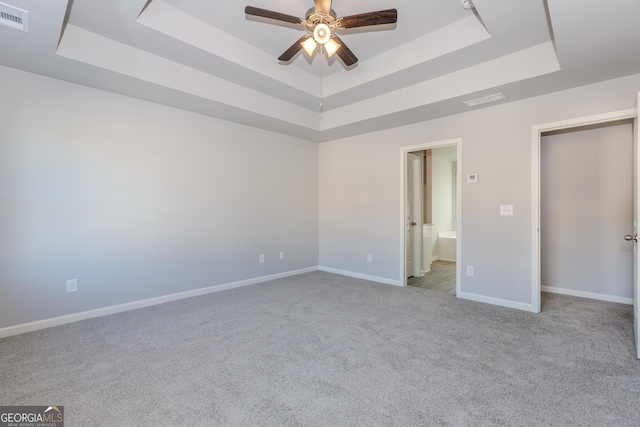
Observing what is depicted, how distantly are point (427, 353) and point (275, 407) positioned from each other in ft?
4.20

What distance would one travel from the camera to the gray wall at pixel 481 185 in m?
3.20

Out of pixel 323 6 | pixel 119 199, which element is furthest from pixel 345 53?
pixel 119 199

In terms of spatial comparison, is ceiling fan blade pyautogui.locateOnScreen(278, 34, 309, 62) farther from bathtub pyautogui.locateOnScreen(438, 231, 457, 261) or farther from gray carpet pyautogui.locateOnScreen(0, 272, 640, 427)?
bathtub pyautogui.locateOnScreen(438, 231, 457, 261)

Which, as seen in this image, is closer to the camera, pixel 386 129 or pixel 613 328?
pixel 613 328

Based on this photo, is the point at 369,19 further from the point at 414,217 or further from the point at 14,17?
the point at 414,217

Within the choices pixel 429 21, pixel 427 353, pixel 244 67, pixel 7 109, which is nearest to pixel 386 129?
pixel 429 21

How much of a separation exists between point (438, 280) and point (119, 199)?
15.1ft

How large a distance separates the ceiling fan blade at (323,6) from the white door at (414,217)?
3119mm

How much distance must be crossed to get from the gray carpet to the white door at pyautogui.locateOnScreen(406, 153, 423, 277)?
5.55ft

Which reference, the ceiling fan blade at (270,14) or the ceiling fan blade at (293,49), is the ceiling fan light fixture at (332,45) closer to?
the ceiling fan blade at (293,49)

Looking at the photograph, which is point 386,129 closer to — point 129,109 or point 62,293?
point 129,109

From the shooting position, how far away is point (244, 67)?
123 inches

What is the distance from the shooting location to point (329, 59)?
3.38 metres

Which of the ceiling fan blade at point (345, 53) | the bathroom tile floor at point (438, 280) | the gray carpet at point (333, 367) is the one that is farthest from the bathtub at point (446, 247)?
the ceiling fan blade at point (345, 53)
